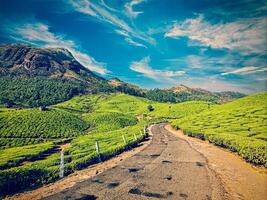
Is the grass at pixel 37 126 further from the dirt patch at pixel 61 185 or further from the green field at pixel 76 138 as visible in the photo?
the dirt patch at pixel 61 185

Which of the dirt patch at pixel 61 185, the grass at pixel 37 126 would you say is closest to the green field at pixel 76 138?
the grass at pixel 37 126

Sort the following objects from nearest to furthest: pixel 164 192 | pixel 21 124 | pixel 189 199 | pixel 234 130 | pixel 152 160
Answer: pixel 189 199, pixel 164 192, pixel 152 160, pixel 234 130, pixel 21 124

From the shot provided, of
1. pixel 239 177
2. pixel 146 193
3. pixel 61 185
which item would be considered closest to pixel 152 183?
pixel 146 193

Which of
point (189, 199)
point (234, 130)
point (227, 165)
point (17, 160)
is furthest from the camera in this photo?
point (234, 130)

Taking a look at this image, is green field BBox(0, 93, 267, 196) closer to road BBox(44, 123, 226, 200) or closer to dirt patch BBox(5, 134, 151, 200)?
dirt patch BBox(5, 134, 151, 200)

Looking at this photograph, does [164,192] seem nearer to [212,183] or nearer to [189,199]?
[189,199]

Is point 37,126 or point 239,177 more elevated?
point 37,126

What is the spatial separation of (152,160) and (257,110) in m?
53.3

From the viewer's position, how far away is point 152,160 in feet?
92.0

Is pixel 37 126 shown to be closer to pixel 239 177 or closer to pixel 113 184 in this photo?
pixel 113 184

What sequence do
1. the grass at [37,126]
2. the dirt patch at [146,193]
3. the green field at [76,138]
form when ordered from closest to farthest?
the dirt patch at [146,193] < the green field at [76,138] < the grass at [37,126]

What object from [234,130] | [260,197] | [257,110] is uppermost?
[257,110]

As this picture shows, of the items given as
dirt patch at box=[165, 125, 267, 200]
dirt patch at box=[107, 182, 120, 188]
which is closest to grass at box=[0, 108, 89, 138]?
dirt patch at box=[165, 125, 267, 200]

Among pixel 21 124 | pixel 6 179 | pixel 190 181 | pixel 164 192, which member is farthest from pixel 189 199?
pixel 21 124
